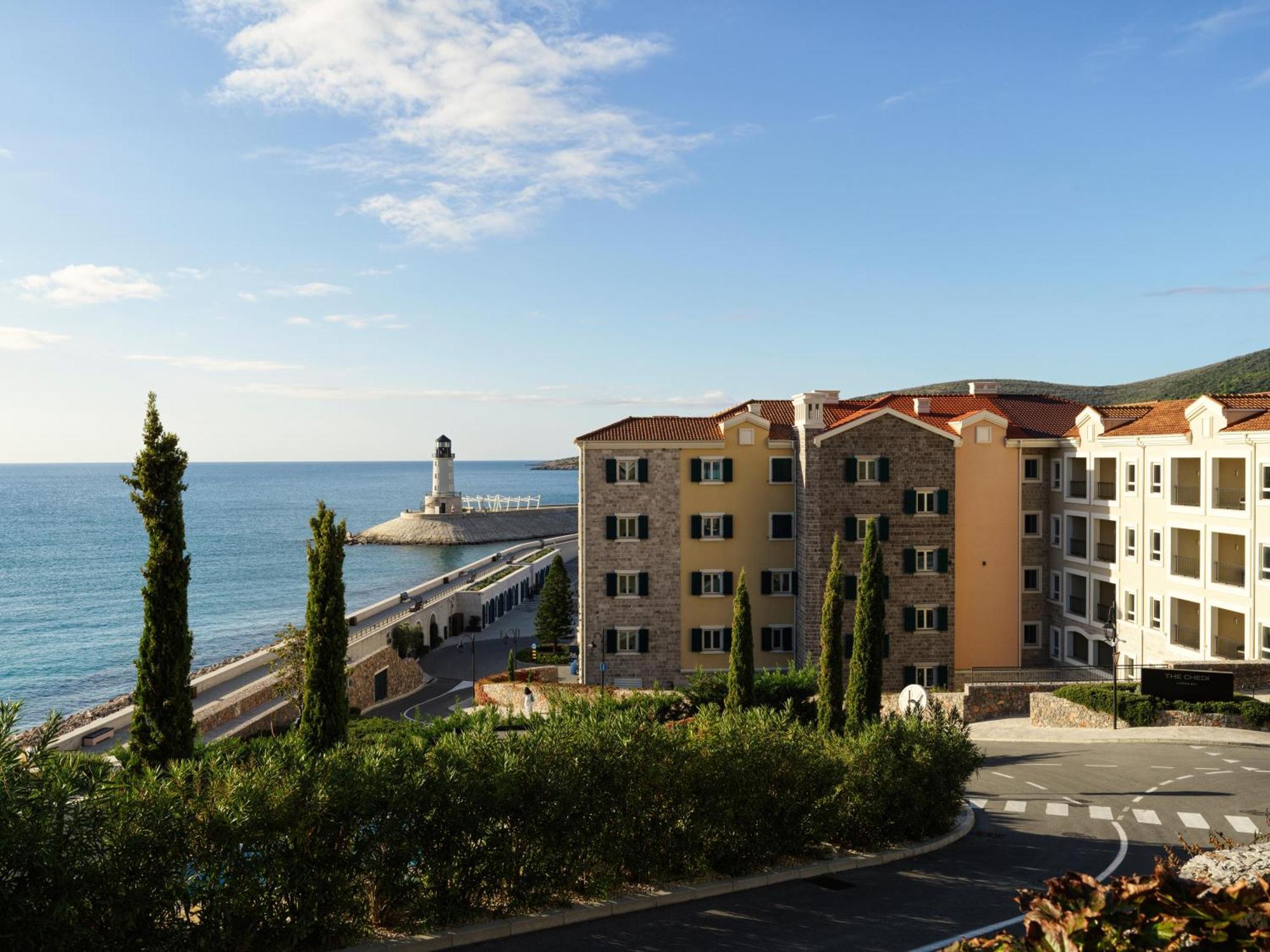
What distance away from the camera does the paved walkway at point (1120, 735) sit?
2714cm

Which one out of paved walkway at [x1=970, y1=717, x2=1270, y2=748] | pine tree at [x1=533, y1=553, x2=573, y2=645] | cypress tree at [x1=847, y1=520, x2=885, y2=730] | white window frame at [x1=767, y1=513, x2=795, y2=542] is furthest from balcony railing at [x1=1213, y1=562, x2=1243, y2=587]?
pine tree at [x1=533, y1=553, x2=573, y2=645]

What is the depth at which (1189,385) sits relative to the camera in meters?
147

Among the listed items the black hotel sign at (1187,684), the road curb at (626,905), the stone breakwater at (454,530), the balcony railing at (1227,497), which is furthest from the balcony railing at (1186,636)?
the stone breakwater at (454,530)

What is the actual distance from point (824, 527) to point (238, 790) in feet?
105

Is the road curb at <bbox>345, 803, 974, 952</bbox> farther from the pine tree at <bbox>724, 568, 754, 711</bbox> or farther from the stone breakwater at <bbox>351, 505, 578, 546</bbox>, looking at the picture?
the stone breakwater at <bbox>351, 505, 578, 546</bbox>

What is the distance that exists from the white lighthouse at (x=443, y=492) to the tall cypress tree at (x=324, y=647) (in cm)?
13845

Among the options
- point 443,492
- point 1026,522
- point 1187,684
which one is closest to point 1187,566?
point 1026,522

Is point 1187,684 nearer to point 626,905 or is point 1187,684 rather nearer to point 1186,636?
point 1186,636

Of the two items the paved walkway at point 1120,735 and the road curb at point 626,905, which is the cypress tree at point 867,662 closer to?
the paved walkway at point 1120,735

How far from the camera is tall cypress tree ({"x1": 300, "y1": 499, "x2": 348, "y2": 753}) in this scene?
1560 cm

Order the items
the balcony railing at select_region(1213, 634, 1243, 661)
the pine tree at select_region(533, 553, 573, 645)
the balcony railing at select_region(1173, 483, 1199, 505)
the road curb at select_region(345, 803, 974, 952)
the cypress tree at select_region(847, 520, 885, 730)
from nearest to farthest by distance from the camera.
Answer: the road curb at select_region(345, 803, 974, 952), the cypress tree at select_region(847, 520, 885, 730), the balcony railing at select_region(1213, 634, 1243, 661), the balcony railing at select_region(1173, 483, 1199, 505), the pine tree at select_region(533, 553, 573, 645)

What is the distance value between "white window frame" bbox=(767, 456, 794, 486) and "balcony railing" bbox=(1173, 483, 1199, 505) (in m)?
15.9

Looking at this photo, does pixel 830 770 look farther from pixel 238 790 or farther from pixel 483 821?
pixel 238 790

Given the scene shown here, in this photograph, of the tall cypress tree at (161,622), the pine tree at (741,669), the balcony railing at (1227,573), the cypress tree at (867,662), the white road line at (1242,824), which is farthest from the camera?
the balcony railing at (1227,573)
